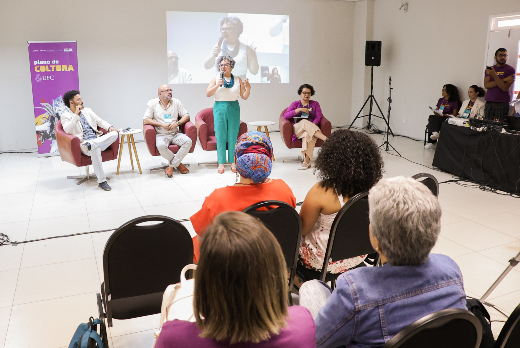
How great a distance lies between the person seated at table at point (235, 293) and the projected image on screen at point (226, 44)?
7.62 meters

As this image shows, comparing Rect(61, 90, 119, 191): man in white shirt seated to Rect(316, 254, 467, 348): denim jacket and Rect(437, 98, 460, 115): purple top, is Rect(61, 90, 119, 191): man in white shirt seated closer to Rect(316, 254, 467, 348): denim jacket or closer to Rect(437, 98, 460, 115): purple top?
Rect(316, 254, 467, 348): denim jacket

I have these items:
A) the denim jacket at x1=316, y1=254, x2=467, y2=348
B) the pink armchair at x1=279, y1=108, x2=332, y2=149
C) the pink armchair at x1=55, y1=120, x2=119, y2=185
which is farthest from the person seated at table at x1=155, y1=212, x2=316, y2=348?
the pink armchair at x1=279, y1=108, x2=332, y2=149

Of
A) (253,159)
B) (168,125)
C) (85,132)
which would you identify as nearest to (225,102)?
(168,125)

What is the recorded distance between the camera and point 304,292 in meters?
1.59

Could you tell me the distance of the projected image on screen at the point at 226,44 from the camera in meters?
8.16

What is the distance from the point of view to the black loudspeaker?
872cm

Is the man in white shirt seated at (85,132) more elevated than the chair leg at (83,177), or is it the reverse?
the man in white shirt seated at (85,132)

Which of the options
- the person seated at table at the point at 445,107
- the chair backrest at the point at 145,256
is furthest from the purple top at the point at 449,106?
the chair backrest at the point at 145,256

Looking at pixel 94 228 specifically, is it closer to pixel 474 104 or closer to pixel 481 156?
pixel 481 156

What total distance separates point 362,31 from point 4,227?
787 cm

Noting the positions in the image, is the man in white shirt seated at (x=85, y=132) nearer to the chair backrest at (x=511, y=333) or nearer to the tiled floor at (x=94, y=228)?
the tiled floor at (x=94, y=228)

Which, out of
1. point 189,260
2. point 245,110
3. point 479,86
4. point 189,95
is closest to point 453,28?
point 479,86

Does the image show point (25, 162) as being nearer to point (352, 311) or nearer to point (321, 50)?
point (321, 50)

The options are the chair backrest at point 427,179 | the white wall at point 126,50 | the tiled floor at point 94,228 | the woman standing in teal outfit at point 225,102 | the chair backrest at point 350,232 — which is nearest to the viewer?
the chair backrest at point 350,232
